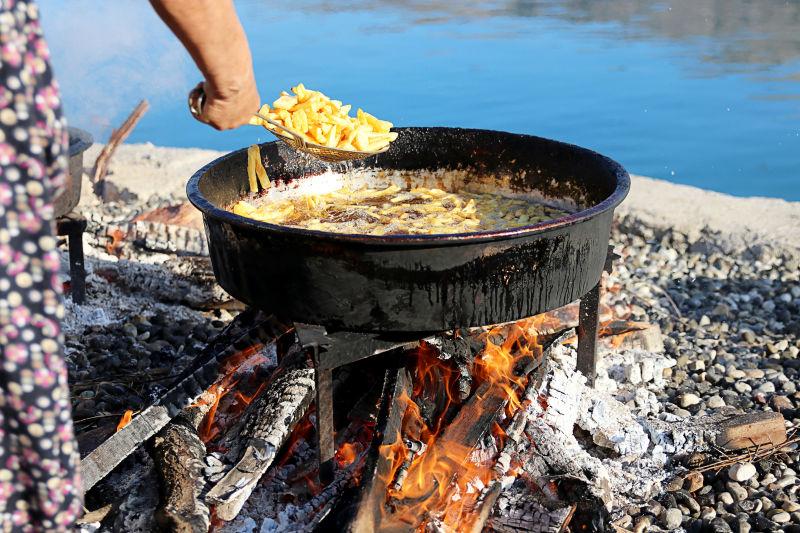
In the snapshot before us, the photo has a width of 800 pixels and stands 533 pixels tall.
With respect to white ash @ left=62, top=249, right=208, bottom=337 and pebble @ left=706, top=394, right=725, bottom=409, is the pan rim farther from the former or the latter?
white ash @ left=62, top=249, right=208, bottom=337

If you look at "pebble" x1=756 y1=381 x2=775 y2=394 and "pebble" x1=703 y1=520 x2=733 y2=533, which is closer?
"pebble" x1=703 y1=520 x2=733 y2=533

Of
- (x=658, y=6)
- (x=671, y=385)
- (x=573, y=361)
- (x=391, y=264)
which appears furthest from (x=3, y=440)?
(x=658, y=6)

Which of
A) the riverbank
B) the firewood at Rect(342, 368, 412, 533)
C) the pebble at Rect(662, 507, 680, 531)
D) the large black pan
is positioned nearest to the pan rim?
the large black pan

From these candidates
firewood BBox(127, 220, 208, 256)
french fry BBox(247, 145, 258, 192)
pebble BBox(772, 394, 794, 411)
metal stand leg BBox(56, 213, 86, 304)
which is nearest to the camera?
french fry BBox(247, 145, 258, 192)

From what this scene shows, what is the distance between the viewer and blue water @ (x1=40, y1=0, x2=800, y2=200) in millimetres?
12281

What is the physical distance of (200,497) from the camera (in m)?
2.63

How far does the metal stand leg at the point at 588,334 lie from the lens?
3.53 meters

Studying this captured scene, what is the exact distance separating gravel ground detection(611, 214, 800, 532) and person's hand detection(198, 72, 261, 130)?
1.95 m

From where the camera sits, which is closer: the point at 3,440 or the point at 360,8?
the point at 3,440

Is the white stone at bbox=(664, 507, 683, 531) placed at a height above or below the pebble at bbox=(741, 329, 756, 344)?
above

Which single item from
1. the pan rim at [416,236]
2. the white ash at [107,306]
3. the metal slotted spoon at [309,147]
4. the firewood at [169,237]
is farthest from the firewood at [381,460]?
the firewood at [169,237]

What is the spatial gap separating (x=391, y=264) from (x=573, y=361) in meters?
1.67

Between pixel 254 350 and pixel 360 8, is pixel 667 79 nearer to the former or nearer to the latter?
pixel 360 8

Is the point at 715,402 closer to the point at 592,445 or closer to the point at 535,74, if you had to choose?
the point at 592,445
